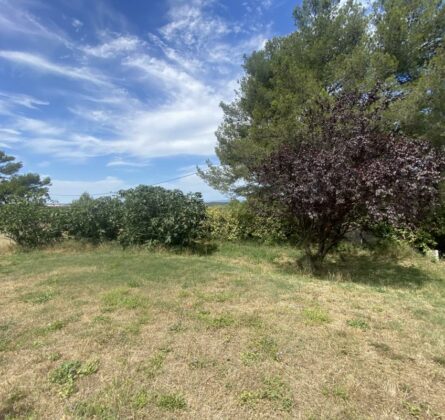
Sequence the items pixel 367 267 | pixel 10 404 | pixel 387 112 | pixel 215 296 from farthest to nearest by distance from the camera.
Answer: pixel 367 267
pixel 387 112
pixel 215 296
pixel 10 404

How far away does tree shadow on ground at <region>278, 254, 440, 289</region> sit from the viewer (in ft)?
18.4

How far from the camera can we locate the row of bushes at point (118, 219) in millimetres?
7789

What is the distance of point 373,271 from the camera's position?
6559mm

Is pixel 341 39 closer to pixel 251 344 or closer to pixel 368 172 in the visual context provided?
pixel 368 172

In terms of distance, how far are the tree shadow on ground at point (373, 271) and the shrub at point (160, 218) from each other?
2607 mm

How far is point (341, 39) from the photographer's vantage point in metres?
8.95

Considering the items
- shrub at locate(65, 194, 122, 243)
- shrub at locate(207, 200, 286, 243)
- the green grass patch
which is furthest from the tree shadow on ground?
shrub at locate(65, 194, 122, 243)

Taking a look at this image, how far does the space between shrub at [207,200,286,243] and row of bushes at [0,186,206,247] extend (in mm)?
681

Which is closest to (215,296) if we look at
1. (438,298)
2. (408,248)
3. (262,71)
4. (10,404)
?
(10,404)

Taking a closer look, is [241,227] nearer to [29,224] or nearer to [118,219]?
[118,219]

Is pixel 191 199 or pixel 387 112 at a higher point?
pixel 387 112

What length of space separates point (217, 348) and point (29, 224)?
26.3ft

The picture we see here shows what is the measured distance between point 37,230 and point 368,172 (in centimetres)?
867

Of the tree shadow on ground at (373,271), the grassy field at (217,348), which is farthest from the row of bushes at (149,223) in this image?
the grassy field at (217,348)
